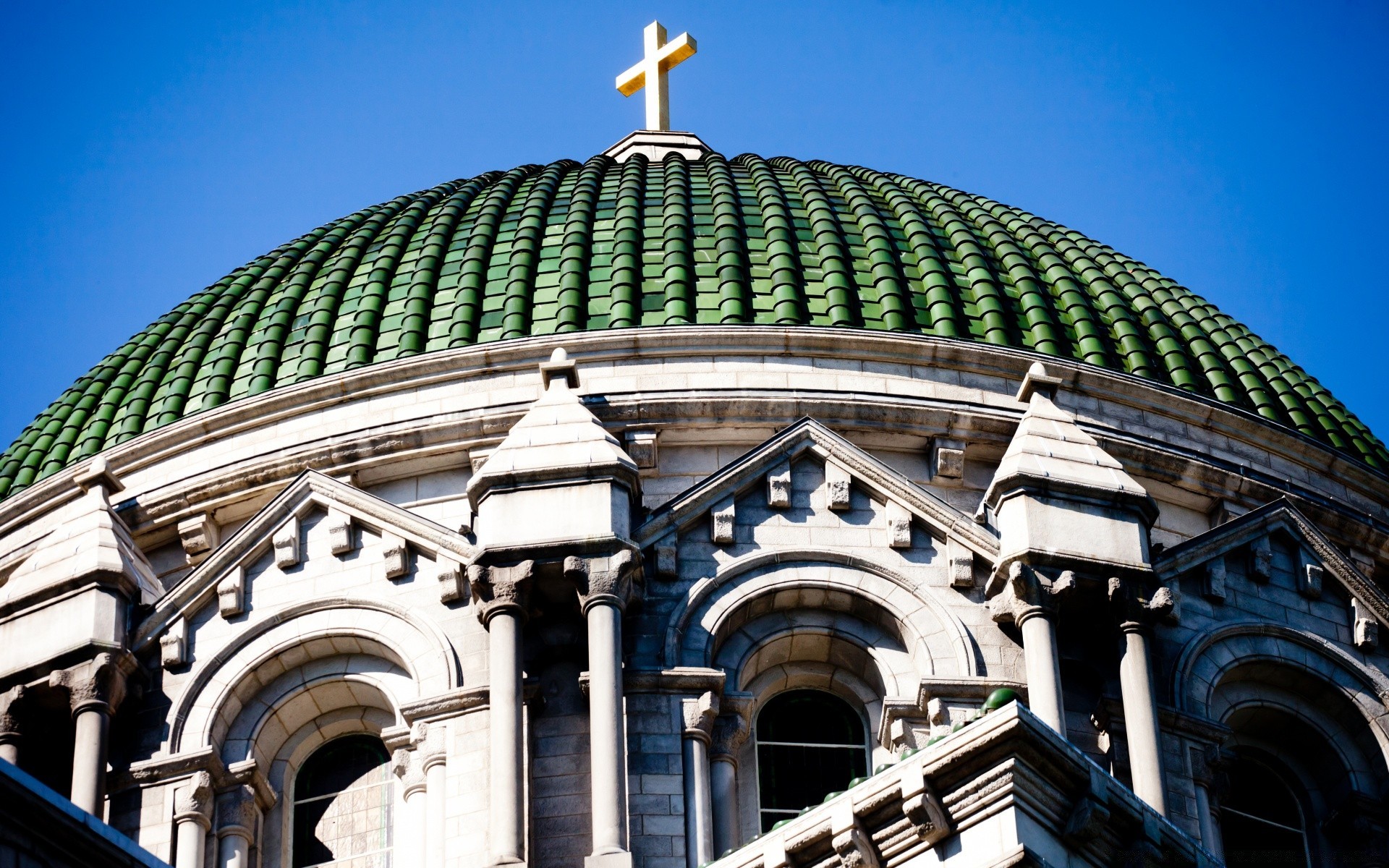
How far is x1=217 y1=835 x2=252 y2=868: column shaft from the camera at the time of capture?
3102 centimetres

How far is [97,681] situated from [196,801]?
5.72 feet

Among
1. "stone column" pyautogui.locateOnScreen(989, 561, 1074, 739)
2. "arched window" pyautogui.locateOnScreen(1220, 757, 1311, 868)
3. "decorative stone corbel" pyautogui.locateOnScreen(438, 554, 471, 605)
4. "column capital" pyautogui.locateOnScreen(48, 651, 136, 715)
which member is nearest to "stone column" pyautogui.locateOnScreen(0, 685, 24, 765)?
"column capital" pyautogui.locateOnScreen(48, 651, 136, 715)

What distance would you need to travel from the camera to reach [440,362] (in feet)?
118

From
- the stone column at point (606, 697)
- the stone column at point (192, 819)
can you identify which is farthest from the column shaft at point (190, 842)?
the stone column at point (606, 697)

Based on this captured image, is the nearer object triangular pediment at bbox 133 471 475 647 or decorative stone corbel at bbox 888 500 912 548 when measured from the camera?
decorative stone corbel at bbox 888 500 912 548

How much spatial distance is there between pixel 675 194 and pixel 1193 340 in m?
6.99

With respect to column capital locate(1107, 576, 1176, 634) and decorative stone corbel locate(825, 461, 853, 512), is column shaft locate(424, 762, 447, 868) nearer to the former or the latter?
decorative stone corbel locate(825, 461, 853, 512)

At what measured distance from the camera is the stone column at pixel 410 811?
30.4 meters

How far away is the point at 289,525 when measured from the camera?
110ft

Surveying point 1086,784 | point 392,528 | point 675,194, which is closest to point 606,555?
point 392,528

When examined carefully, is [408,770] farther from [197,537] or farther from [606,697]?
[197,537]

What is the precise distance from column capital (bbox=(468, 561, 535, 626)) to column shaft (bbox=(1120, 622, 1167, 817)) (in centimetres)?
594

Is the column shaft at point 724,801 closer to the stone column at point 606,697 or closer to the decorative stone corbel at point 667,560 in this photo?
the stone column at point 606,697

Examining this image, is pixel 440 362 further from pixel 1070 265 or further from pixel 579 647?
pixel 1070 265
